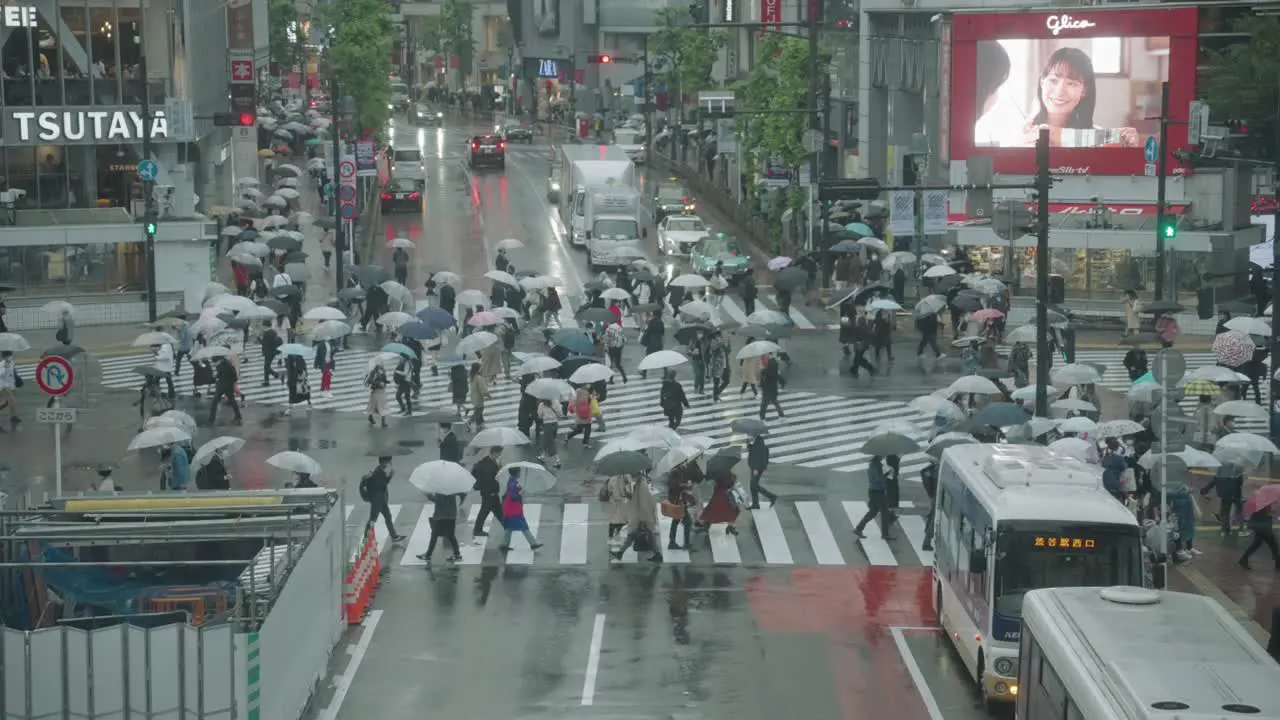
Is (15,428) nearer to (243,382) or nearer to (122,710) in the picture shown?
(243,382)

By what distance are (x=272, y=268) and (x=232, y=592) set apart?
36.4m

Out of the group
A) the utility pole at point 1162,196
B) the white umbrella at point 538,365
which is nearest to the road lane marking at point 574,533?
the white umbrella at point 538,365

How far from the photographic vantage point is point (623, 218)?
201 feet

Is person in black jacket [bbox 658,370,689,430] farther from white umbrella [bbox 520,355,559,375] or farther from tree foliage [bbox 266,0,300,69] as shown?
tree foliage [bbox 266,0,300,69]

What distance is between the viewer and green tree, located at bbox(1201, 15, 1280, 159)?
187 feet

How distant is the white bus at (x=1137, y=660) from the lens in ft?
40.6

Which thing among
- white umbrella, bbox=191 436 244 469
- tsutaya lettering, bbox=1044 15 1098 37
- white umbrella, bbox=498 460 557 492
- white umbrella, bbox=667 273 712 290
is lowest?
white umbrella, bbox=498 460 557 492

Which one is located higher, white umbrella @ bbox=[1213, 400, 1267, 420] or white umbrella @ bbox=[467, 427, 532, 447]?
white umbrella @ bbox=[1213, 400, 1267, 420]

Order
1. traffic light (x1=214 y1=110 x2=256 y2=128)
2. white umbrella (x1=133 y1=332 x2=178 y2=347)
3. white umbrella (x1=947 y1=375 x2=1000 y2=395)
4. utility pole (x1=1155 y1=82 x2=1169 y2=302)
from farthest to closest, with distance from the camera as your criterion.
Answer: traffic light (x1=214 y1=110 x2=256 y2=128) → utility pole (x1=1155 y1=82 x2=1169 y2=302) → white umbrella (x1=133 y1=332 x2=178 y2=347) → white umbrella (x1=947 y1=375 x2=1000 y2=395)

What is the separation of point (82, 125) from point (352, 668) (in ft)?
119

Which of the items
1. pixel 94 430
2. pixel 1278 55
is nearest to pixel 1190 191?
pixel 1278 55

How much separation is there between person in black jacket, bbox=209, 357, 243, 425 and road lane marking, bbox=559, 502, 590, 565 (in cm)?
890

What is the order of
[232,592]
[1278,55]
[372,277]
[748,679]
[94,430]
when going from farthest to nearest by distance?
[1278,55], [372,277], [94,430], [748,679], [232,592]

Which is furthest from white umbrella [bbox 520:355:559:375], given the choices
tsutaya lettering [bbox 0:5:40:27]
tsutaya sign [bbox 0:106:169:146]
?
tsutaya lettering [bbox 0:5:40:27]
